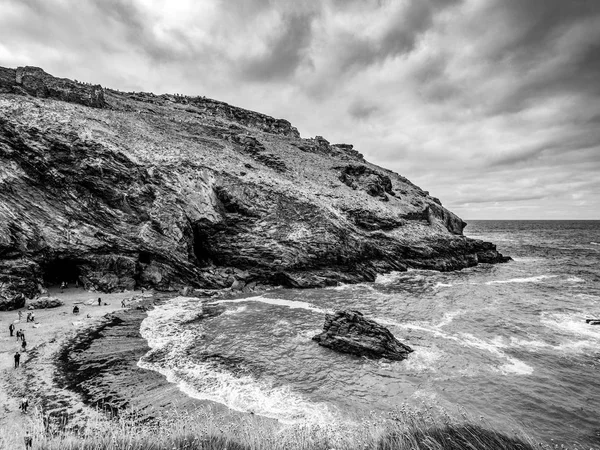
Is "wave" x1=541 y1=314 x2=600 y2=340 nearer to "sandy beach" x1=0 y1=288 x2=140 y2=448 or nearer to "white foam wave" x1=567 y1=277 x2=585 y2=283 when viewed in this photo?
"white foam wave" x1=567 y1=277 x2=585 y2=283

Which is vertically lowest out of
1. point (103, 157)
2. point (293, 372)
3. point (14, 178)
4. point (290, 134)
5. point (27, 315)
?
point (293, 372)

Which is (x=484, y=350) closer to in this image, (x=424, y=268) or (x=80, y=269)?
(x=424, y=268)

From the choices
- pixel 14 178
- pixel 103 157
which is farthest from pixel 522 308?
pixel 14 178

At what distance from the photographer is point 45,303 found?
31922mm

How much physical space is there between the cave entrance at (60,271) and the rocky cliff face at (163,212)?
16 centimetres

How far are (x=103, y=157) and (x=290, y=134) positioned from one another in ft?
223

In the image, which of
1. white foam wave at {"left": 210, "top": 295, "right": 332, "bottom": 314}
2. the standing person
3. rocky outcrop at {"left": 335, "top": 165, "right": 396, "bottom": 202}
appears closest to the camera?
the standing person

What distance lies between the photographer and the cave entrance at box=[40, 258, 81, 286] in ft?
124

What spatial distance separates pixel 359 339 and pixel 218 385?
11167 mm

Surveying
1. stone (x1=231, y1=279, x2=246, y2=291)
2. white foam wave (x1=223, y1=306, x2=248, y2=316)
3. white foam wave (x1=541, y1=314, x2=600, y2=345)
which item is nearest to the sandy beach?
white foam wave (x1=223, y1=306, x2=248, y2=316)

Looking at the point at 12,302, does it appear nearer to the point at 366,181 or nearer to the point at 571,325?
the point at 571,325

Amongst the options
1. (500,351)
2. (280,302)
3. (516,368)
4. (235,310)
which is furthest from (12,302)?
(500,351)

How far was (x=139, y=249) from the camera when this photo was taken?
4100cm

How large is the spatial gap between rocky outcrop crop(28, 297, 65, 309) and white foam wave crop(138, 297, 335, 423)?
41.2ft
